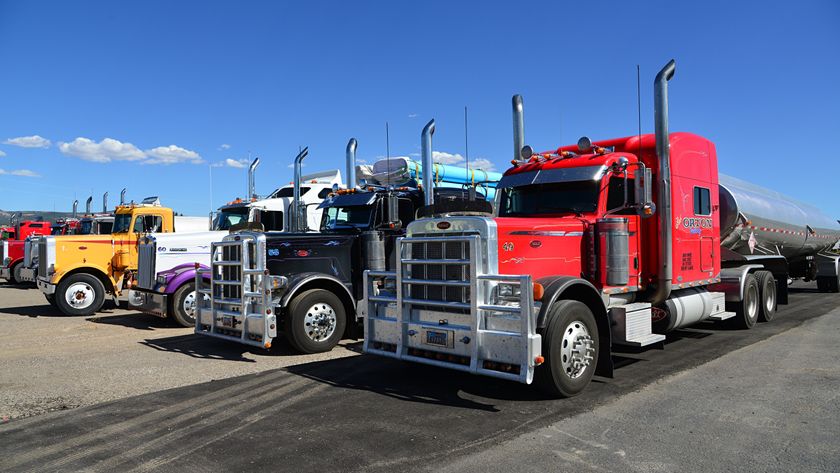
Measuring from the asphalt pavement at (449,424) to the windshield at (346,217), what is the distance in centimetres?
313

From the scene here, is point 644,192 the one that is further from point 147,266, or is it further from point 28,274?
point 28,274

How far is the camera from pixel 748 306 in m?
10.8

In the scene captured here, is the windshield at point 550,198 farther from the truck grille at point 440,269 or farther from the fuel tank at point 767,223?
the fuel tank at point 767,223

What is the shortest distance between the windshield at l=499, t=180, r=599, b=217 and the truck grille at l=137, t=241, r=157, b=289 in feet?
24.4

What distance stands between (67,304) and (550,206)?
11705 millimetres

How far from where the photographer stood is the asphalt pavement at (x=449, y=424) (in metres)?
4.30

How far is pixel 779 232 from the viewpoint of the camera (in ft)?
45.6

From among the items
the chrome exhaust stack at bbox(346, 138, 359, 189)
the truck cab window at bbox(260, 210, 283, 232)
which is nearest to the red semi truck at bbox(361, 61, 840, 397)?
the chrome exhaust stack at bbox(346, 138, 359, 189)

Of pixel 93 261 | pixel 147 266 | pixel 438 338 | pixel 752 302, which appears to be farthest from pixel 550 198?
pixel 93 261

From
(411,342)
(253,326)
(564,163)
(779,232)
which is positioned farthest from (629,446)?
(779,232)

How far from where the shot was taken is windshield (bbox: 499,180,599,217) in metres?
7.28

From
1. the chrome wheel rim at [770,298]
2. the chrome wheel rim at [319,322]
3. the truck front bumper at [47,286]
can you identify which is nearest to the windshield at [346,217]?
the chrome wheel rim at [319,322]

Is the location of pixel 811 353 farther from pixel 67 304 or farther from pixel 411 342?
pixel 67 304

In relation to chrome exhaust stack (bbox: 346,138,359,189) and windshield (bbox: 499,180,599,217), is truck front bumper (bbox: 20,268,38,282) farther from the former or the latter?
windshield (bbox: 499,180,599,217)
